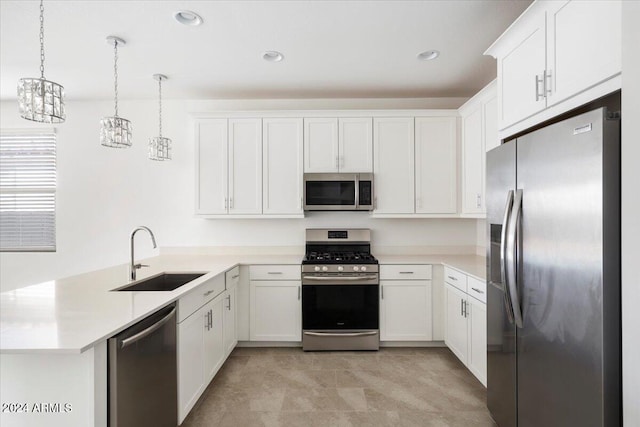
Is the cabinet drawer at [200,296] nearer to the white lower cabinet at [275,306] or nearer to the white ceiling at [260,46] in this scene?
the white lower cabinet at [275,306]

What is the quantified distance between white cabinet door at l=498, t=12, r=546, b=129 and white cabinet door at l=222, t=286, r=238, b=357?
2494 millimetres

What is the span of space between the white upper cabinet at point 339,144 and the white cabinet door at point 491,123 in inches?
42.2

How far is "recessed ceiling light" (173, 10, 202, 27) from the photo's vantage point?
2.21 meters

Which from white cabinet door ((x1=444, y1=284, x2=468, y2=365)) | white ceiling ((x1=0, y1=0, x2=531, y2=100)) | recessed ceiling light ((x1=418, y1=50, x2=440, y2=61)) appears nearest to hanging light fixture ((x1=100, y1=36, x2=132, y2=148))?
white ceiling ((x1=0, y1=0, x2=531, y2=100))

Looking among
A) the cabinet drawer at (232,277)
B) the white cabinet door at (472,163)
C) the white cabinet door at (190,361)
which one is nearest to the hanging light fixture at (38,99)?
the white cabinet door at (190,361)

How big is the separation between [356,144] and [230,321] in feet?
6.88

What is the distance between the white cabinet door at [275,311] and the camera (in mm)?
3297

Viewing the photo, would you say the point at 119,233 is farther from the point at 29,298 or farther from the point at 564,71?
Answer: the point at 564,71

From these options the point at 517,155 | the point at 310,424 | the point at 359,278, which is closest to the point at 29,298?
the point at 310,424

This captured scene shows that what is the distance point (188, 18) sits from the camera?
2.28 meters

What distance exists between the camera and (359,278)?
10.6ft

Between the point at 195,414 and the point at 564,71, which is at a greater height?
the point at 564,71

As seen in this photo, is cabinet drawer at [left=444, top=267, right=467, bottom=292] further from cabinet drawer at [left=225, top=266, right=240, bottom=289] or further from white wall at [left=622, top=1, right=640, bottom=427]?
cabinet drawer at [left=225, top=266, right=240, bottom=289]

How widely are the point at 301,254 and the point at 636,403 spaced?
3007 millimetres
